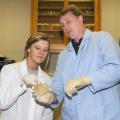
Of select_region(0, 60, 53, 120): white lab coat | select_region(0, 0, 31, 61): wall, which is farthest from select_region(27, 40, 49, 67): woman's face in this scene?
select_region(0, 0, 31, 61): wall

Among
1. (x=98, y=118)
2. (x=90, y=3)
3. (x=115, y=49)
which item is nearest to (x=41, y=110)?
(x=98, y=118)

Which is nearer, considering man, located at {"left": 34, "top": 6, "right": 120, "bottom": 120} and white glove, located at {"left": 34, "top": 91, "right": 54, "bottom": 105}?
man, located at {"left": 34, "top": 6, "right": 120, "bottom": 120}

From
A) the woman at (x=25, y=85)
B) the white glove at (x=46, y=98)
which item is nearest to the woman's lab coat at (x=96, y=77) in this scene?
the white glove at (x=46, y=98)

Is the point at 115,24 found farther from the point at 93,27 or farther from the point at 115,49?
the point at 115,49

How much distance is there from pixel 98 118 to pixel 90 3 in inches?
91.1

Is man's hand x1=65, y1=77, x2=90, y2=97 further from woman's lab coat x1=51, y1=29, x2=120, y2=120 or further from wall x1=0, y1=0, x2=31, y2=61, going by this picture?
wall x1=0, y1=0, x2=31, y2=61

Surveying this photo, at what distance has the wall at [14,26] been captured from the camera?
139 inches

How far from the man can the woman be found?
230 millimetres

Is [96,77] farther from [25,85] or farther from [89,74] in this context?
[25,85]

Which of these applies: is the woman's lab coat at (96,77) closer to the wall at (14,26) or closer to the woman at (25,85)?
the woman at (25,85)

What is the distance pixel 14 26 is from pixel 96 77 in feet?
7.97

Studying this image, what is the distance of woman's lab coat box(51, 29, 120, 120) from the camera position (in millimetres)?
1332

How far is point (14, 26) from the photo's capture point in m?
3.54

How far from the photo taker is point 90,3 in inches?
135
